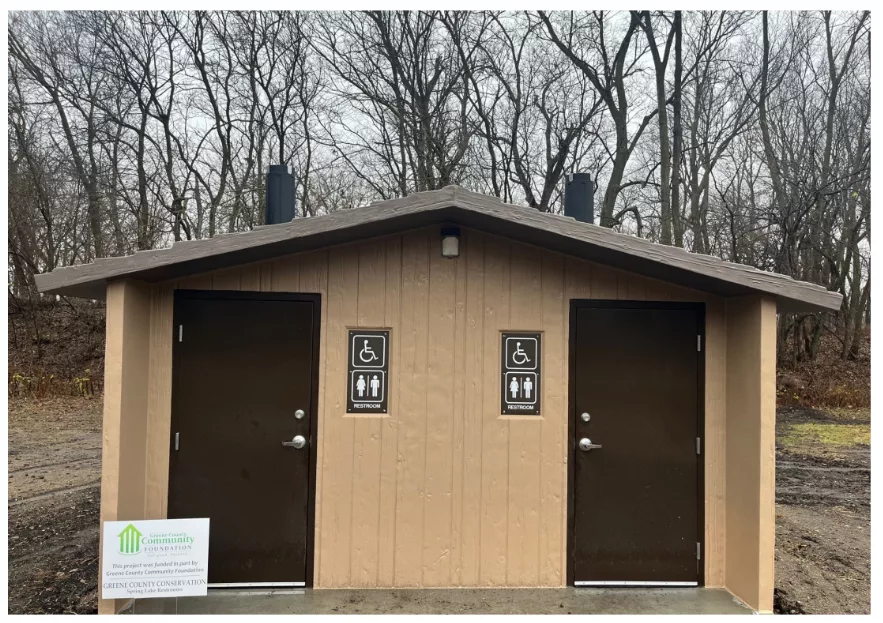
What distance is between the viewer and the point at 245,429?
4164 millimetres

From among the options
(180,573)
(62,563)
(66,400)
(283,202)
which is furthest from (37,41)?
(180,573)

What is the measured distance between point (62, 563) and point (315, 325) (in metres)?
2.90

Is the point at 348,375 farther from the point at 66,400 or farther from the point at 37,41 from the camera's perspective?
the point at 37,41

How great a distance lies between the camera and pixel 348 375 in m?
4.22

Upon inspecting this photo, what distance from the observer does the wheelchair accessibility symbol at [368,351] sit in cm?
423

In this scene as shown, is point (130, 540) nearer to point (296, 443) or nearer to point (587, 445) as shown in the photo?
point (296, 443)

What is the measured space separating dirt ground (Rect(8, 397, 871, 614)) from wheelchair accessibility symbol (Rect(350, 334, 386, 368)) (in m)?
2.39

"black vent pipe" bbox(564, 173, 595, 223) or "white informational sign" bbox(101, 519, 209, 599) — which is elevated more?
"black vent pipe" bbox(564, 173, 595, 223)

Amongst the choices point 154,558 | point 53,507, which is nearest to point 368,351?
point 154,558

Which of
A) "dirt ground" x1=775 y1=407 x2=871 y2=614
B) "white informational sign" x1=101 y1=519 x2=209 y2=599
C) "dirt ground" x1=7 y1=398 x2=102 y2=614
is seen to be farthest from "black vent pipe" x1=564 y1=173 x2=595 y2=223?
Answer: "dirt ground" x1=7 y1=398 x2=102 y2=614

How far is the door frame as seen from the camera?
424 cm

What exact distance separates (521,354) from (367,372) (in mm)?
1092

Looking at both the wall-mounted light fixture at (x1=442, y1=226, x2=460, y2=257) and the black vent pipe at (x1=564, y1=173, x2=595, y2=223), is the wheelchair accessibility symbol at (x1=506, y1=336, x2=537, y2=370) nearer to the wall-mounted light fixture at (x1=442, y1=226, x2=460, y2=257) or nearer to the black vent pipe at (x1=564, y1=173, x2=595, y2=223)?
the wall-mounted light fixture at (x1=442, y1=226, x2=460, y2=257)

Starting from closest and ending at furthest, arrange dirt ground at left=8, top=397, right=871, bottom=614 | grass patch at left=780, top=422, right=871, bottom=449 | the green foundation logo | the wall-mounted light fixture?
the green foundation logo
the wall-mounted light fixture
dirt ground at left=8, top=397, right=871, bottom=614
grass patch at left=780, top=422, right=871, bottom=449
